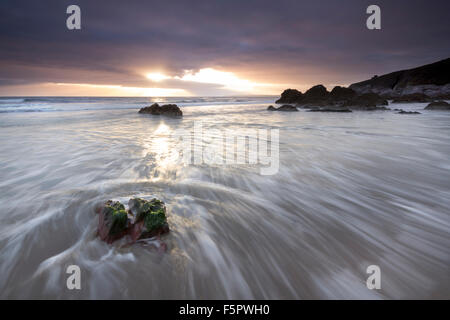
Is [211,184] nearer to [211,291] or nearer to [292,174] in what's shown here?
[292,174]

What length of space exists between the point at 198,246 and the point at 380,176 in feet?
12.8

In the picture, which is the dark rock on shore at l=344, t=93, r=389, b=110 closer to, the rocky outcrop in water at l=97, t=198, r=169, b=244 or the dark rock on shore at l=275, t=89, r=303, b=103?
the dark rock on shore at l=275, t=89, r=303, b=103

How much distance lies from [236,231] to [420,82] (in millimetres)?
76605

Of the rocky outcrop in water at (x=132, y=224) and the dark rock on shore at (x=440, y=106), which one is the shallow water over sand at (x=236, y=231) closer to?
the rocky outcrop in water at (x=132, y=224)

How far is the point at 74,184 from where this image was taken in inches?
130

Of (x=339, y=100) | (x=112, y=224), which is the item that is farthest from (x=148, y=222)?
(x=339, y=100)

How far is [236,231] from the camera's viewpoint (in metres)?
2.25

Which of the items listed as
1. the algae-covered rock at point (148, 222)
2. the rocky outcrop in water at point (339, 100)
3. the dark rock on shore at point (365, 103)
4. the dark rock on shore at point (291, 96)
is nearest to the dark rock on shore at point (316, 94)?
the rocky outcrop in water at point (339, 100)

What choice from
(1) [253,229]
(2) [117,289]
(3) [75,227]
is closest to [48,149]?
(3) [75,227]

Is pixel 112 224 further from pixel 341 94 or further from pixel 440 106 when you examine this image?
pixel 341 94

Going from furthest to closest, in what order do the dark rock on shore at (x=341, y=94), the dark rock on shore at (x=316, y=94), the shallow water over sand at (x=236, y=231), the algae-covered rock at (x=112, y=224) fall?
the dark rock on shore at (x=316, y=94)
the dark rock on shore at (x=341, y=94)
the algae-covered rock at (x=112, y=224)
the shallow water over sand at (x=236, y=231)

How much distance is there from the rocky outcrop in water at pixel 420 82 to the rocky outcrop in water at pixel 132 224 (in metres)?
53.2

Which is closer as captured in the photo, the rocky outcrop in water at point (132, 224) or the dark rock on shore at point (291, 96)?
the rocky outcrop in water at point (132, 224)

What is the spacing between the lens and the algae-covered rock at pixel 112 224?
1.96 m
